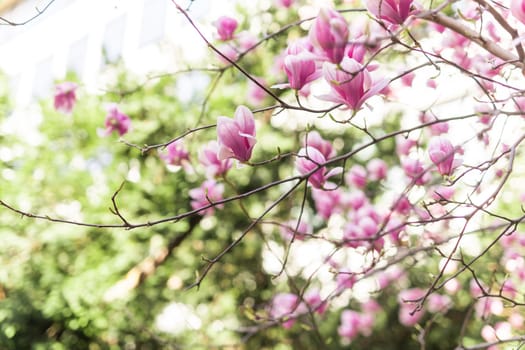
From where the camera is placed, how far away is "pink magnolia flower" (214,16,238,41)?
4.50 ft

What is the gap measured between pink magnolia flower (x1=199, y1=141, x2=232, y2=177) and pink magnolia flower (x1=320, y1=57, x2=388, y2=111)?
0.50 m

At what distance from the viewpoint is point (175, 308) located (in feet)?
9.30

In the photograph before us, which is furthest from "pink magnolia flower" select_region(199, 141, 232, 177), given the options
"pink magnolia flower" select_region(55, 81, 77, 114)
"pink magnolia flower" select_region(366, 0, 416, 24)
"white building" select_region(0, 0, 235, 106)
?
"white building" select_region(0, 0, 235, 106)

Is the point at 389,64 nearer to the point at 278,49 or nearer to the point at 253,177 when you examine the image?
the point at 278,49

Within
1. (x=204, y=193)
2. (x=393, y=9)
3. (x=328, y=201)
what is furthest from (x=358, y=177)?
(x=393, y=9)

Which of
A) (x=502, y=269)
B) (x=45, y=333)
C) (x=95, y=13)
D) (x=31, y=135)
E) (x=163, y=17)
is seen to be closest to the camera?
(x=45, y=333)

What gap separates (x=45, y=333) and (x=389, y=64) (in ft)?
7.05

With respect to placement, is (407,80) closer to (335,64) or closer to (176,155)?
(176,155)

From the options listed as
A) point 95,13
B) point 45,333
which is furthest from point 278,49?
point 95,13

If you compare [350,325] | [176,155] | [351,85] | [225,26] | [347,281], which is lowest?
[350,325]

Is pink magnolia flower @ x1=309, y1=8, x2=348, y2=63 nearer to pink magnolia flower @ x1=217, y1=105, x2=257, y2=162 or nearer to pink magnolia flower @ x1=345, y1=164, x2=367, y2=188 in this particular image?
pink magnolia flower @ x1=217, y1=105, x2=257, y2=162

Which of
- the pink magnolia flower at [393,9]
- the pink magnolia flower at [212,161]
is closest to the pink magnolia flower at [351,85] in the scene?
the pink magnolia flower at [393,9]

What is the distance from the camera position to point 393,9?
802 mm

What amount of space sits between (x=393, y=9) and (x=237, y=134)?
310 mm
